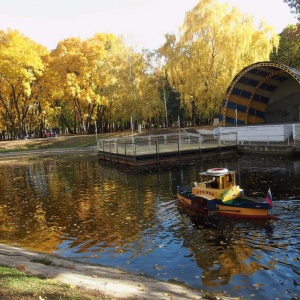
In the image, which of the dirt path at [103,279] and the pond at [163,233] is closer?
the dirt path at [103,279]

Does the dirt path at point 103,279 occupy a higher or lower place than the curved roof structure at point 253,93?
lower

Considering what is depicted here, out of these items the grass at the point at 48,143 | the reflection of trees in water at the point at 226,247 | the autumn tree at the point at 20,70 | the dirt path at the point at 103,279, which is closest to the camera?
the dirt path at the point at 103,279

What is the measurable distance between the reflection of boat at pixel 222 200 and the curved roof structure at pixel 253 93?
28.7 m

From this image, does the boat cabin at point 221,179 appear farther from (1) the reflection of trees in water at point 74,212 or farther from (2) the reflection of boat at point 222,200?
(1) the reflection of trees in water at point 74,212

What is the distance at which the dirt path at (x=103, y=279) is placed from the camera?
23.5ft

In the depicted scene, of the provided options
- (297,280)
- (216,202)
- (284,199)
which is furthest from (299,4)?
(297,280)

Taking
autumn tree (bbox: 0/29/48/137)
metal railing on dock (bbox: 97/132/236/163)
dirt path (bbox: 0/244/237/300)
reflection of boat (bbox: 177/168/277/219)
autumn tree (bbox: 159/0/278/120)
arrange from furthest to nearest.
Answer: autumn tree (bbox: 0/29/48/137)
autumn tree (bbox: 159/0/278/120)
metal railing on dock (bbox: 97/132/236/163)
reflection of boat (bbox: 177/168/277/219)
dirt path (bbox: 0/244/237/300)

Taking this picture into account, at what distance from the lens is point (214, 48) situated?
47125mm

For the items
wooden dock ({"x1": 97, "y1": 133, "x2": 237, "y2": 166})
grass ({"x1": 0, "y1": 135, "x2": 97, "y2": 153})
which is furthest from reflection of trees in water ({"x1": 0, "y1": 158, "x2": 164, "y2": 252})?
grass ({"x1": 0, "y1": 135, "x2": 97, "y2": 153})

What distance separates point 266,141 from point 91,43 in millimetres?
37225

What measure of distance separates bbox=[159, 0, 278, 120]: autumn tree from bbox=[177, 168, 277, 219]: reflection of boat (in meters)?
33.3

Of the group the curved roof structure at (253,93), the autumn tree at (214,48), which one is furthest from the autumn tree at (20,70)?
the curved roof structure at (253,93)

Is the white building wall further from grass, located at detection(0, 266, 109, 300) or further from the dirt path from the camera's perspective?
grass, located at detection(0, 266, 109, 300)

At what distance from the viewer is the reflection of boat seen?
13586 millimetres
